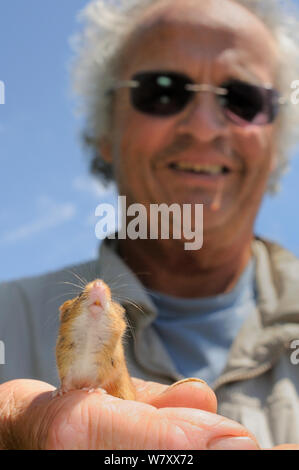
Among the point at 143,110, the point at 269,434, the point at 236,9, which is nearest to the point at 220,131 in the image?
the point at 143,110

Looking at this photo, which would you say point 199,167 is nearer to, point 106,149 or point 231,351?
point 106,149

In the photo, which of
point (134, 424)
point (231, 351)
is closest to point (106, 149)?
point (231, 351)

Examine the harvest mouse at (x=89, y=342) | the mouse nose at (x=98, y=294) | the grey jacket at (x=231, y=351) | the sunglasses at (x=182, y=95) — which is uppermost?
the sunglasses at (x=182, y=95)

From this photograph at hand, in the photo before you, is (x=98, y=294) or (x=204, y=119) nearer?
(x=98, y=294)

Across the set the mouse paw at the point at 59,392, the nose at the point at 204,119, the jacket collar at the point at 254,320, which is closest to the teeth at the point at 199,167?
the nose at the point at 204,119

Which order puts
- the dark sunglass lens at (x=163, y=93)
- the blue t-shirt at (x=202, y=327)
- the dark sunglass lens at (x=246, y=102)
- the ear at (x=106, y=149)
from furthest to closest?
the ear at (x=106, y=149) → the dark sunglass lens at (x=246, y=102) → the dark sunglass lens at (x=163, y=93) → the blue t-shirt at (x=202, y=327)

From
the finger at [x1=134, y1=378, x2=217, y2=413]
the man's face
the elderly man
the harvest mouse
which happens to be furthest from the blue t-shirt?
the harvest mouse

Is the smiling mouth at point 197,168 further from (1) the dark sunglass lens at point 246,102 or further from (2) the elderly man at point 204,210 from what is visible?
(1) the dark sunglass lens at point 246,102
